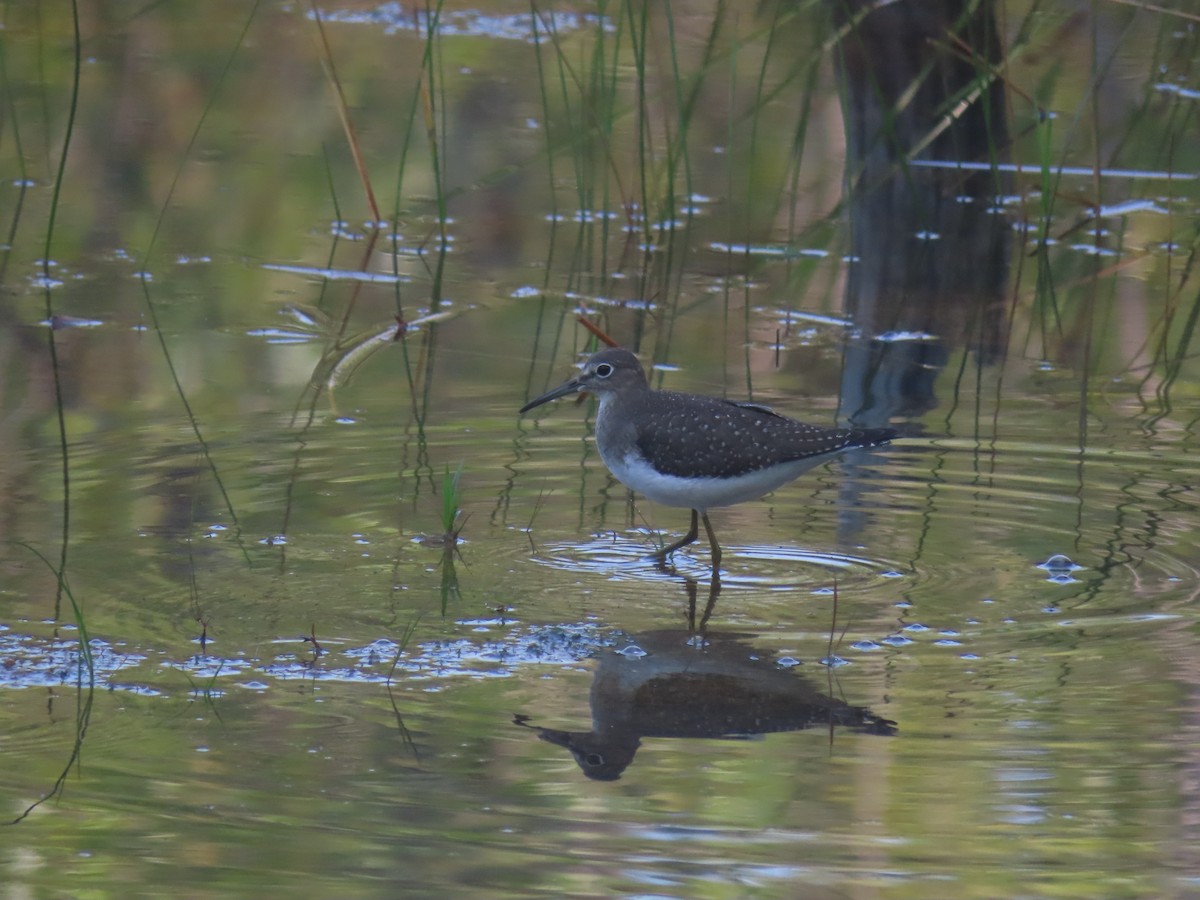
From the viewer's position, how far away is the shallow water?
153 inches

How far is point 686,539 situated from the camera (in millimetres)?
5871

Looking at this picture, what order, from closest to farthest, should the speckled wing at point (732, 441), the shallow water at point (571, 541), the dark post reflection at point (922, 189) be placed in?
the shallow water at point (571, 541) → the speckled wing at point (732, 441) → the dark post reflection at point (922, 189)

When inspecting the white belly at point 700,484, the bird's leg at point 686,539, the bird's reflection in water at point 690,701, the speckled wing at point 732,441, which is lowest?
the bird's reflection in water at point 690,701

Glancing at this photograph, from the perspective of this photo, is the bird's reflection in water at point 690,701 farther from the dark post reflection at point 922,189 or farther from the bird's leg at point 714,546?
the dark post reflection at point 922,189

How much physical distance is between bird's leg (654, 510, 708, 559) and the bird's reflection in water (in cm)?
71

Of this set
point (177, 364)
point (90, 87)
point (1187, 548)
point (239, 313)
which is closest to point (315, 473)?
point (177, 364)

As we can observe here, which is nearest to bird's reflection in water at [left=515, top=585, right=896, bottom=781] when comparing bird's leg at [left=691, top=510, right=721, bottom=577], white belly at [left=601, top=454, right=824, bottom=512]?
bird's leg at [left=691, top=510, right=721, bottom=577]

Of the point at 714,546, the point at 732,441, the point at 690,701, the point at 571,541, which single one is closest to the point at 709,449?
the point at 732,441

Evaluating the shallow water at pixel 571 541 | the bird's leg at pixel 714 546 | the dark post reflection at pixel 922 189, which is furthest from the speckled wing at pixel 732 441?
the dark post reflection at pixel 922 189

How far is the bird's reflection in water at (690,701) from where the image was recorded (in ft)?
14.2

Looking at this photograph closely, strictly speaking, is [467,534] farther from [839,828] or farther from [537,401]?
[839,828]

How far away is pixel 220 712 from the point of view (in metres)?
4.39

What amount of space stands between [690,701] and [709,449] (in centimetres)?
125

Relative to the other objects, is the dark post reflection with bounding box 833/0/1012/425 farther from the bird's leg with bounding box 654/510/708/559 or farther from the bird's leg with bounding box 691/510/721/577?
the bird's leg with bounding box 691/510/721/577
